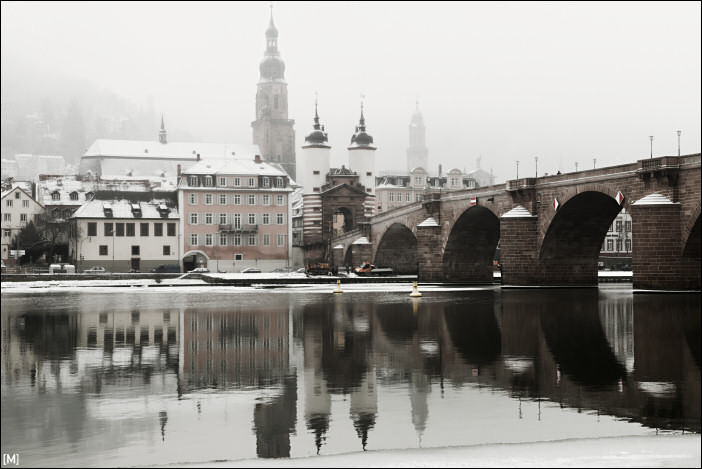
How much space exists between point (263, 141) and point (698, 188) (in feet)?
470

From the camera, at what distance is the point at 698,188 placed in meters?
39.0

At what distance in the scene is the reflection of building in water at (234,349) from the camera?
15641mm

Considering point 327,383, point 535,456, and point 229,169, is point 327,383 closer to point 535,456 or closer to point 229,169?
point 535,456

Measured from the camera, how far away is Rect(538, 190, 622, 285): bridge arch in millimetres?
51312

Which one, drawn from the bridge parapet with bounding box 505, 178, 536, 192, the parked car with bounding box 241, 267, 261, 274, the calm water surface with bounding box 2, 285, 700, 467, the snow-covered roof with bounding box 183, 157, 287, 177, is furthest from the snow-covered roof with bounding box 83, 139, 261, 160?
the calm water surface with bounding box 2, 285, 700, 467

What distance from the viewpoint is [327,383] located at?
15.1 meters

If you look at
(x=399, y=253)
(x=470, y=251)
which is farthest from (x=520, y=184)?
(x=399, y=253)

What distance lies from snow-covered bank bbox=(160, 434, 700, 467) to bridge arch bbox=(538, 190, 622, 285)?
41.7 m

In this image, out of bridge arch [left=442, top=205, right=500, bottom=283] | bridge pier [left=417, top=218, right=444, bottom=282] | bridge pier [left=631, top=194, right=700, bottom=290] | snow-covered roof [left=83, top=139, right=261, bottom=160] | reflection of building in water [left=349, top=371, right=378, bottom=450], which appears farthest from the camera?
snow-covered roof [left=83, top=139, right=261, bottom=160]

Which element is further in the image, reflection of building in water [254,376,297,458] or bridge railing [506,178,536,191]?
bridge railing [506,178,536,191]

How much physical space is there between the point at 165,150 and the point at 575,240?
A: 101 metres

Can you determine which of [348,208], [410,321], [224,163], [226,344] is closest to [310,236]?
[348,208]

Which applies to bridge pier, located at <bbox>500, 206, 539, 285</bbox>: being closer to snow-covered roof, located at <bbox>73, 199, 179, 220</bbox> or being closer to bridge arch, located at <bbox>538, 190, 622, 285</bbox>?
bridge arch, located at <bbox>538, 190, 622, 285</bbox>

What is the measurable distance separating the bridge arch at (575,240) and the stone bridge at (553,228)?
0.21 ft
